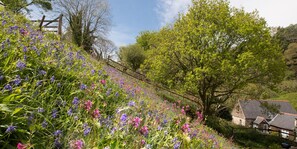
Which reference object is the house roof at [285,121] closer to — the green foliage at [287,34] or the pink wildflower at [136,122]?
the green foliage at [287,34]

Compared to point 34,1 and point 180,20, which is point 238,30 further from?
point 34,1

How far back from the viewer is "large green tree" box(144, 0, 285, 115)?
1891cm

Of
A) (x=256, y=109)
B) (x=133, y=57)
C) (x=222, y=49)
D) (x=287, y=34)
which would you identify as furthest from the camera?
(x=287, y=34)

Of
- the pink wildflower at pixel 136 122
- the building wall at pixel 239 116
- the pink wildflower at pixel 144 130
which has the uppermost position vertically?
the pink wildflower at pixel 136 122

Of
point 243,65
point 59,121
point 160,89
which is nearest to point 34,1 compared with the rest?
point 160,89

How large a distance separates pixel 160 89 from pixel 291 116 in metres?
31.9

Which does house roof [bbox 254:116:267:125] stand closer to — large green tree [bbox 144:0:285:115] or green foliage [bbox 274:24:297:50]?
green foliage [bbox 274:24:297:50]

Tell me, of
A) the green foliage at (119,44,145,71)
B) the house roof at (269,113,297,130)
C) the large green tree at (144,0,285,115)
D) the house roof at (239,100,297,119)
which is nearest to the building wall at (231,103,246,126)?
the house roof at (239,100,297,119)

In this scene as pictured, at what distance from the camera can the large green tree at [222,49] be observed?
62.0ft

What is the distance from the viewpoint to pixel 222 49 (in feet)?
65.7

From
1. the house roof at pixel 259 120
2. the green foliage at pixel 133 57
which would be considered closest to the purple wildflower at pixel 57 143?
the green foliage at pixel 133 57

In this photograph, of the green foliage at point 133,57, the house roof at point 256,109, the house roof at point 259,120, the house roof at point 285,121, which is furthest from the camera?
the house roof at point 256,109

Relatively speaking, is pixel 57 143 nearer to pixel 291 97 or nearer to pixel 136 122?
pixel 136 122

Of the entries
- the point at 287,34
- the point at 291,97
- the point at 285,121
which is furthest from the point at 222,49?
the point at 287,34
